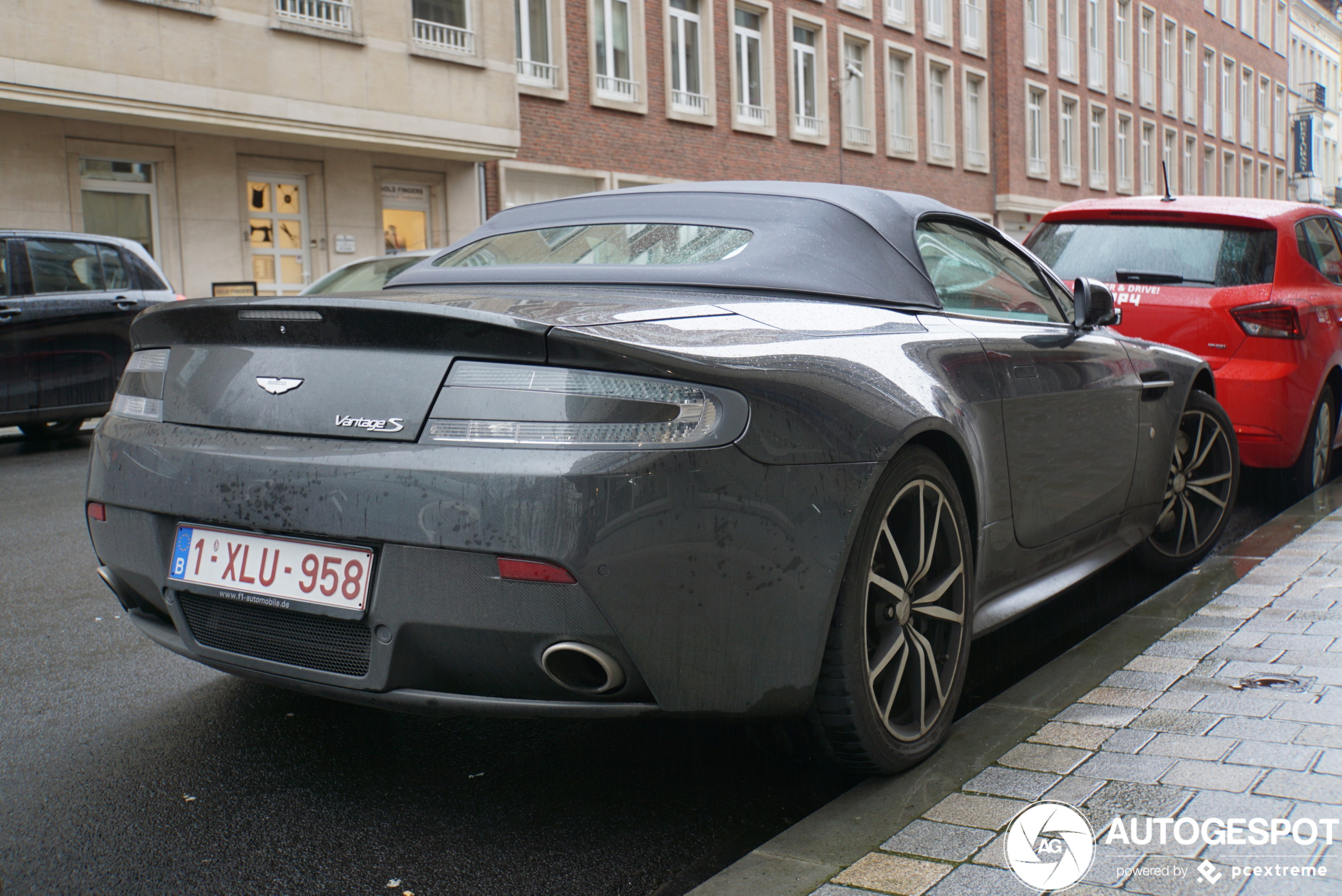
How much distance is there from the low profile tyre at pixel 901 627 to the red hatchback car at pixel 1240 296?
3.63 meters

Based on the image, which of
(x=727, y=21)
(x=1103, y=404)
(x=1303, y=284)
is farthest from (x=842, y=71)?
(x=1103, y=404)

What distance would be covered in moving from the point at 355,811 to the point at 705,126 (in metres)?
24.0

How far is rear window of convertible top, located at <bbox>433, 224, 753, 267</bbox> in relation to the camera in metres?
3.46

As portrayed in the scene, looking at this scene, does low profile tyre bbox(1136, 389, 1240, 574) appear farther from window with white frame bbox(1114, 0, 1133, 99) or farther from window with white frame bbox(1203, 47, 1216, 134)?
window with white frame bbox(1203, 47, 1216, 134)

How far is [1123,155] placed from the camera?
145 feet

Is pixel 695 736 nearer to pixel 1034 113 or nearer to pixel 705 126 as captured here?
pixel 705 126

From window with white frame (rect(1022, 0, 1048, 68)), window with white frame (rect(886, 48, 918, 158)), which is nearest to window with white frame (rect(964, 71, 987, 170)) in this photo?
window with white frame (rect(1022, 0, 1048, 68))

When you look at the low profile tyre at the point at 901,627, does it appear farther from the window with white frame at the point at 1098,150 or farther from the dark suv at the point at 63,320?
the window with white frame at the point at 1098,150

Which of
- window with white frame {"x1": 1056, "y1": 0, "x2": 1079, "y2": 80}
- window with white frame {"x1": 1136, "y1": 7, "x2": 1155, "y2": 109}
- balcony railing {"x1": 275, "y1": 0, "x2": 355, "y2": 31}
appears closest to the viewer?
balcony railing {"x1": 275, "y1": 0, "x2": 355, "y2": 31}

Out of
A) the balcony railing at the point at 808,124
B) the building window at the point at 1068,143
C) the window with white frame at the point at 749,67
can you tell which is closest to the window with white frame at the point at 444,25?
the window with white frame at the point at 749,67

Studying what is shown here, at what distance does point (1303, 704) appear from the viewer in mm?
3154

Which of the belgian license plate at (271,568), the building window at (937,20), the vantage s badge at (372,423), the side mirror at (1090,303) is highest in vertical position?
the building window at (937,20)

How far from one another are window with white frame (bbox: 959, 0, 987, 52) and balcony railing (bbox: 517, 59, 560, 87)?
16077 mm

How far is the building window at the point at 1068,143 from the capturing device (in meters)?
39.7
